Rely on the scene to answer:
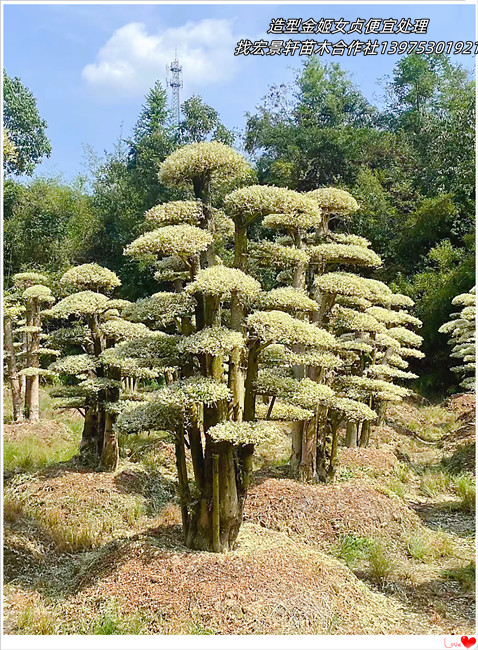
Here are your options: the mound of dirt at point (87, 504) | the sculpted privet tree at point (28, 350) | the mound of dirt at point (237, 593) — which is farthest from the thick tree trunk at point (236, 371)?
the sculpted privet tree at point (28, 350)

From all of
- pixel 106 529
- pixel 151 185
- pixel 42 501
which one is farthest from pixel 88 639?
pixel 151 185

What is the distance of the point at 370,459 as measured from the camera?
6754 mm

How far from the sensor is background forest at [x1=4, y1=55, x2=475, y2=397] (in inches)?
471

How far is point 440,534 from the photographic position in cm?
471

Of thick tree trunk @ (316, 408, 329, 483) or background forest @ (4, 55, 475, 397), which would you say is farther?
background forest @ (4, 55, 475, 397)

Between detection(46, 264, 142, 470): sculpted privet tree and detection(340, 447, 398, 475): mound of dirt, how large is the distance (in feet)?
8.63

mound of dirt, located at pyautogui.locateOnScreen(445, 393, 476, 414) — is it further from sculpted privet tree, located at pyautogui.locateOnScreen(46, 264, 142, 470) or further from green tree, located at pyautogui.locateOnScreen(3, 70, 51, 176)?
green tree, located at pyautogui.locateOnScreen(3, 70, 51, 176)

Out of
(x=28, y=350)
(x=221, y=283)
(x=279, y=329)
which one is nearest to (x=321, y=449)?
(x=279, y=329)

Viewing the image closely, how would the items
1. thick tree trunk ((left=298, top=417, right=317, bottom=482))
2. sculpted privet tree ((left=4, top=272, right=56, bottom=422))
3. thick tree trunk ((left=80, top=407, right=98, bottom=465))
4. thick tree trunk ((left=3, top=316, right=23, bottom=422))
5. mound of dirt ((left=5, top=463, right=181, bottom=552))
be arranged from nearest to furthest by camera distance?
mound of dirt ((left=5, top=463, right=181, bottom=552)) → thick tree trunk ((left=298, top=417, right=317, bottom=482)) → thick tree trunk ((left=80, top=407, right=98, bottom=465)) → sculpted privet tree ((left=4, top=272, right=56, bottom=422)) → thick tree trunk ((left=3, top=316, right=23, bottom=422))

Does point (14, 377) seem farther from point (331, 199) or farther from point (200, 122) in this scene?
point (200, 122)

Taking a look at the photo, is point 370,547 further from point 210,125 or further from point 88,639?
point 210,125

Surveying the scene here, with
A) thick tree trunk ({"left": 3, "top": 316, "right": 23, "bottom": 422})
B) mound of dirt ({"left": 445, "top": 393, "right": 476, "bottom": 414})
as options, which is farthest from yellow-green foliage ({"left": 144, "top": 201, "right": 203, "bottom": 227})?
mound of dirt ({"left": 445, "top": 393, "right": 476, "bottom": 414})

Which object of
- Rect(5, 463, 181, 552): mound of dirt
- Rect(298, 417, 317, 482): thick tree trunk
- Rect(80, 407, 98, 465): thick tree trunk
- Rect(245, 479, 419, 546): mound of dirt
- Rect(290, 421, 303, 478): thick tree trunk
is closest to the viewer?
Rect(5, 463, 181, 552): mound of dirt

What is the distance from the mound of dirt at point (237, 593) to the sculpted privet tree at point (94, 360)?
6.38 ft
